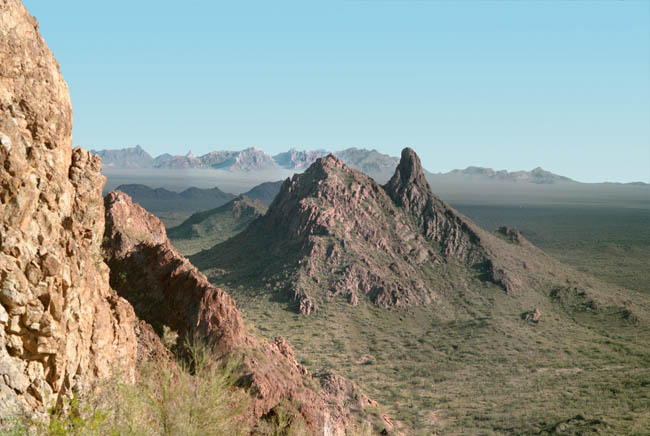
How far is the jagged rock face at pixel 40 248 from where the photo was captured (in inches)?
604

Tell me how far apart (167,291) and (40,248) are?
12310mm

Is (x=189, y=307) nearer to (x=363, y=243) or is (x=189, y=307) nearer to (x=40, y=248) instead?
(x=40, y=248)

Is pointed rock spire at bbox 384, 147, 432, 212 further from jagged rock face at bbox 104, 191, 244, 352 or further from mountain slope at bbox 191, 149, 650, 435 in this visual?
jagged rock face at bbox 104, 191, 244, 352

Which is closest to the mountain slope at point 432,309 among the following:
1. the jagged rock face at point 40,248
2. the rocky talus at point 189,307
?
→ the rocky talus at point 189,307

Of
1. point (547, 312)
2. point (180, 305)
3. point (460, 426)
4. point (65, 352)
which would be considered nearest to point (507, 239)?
point (547, 312)

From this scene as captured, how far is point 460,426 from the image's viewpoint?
173ft

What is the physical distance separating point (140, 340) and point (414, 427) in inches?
1459

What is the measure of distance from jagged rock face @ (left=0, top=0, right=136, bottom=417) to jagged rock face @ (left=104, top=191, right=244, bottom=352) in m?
7.36

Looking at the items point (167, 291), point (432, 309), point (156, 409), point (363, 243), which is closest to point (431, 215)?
point (363, 243)

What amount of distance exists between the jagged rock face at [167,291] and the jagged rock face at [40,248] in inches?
290

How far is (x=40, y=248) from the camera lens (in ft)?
53.5

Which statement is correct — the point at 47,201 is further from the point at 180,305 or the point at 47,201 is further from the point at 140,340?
the point at 180,305

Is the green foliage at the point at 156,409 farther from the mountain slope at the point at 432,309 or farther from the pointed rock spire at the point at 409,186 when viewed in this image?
the pointed rock spire at the point at 409,186

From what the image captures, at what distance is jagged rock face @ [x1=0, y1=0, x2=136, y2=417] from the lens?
15.3 meters
